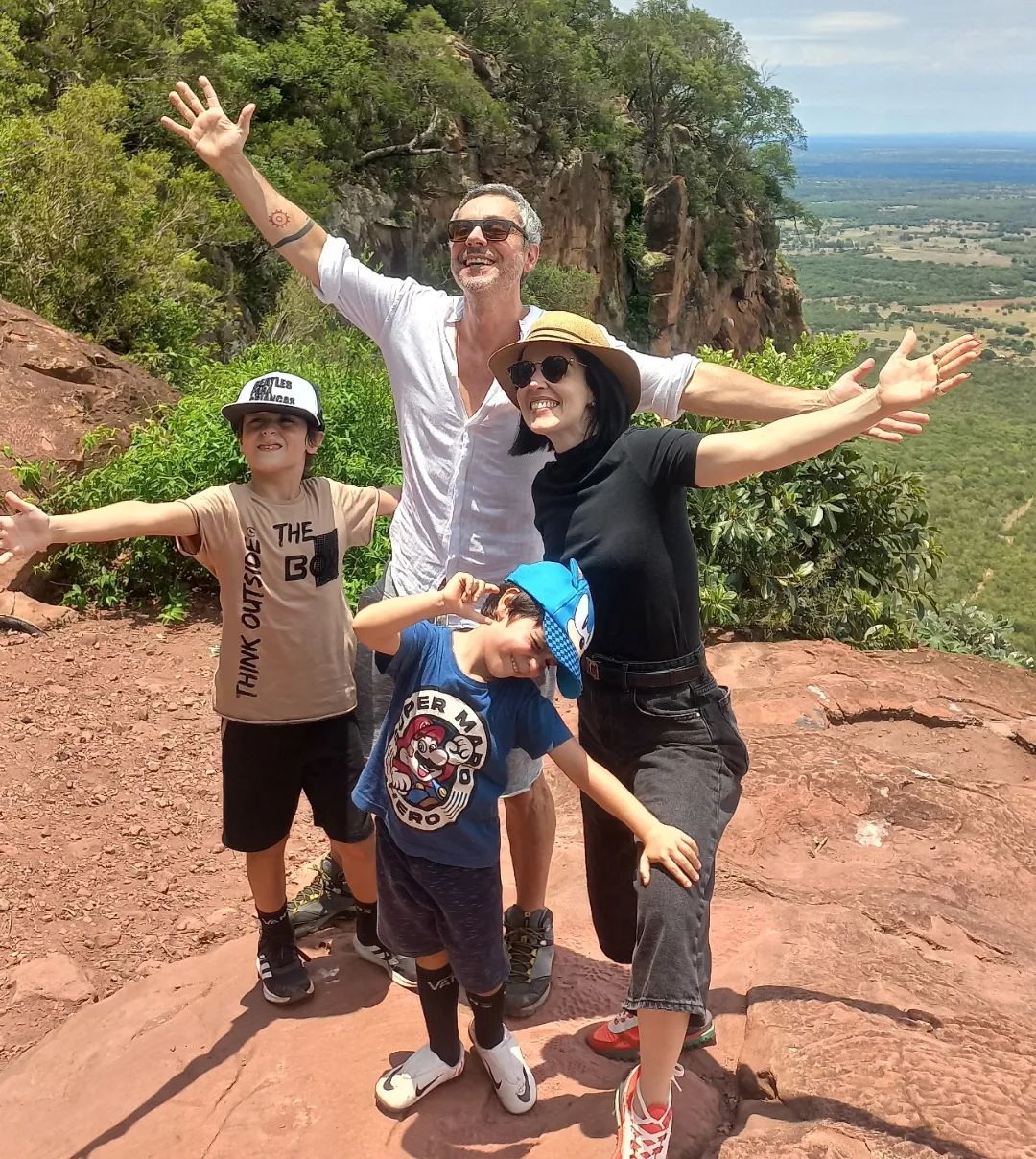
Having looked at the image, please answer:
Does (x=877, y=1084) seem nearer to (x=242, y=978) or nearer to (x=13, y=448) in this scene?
(x=242, y=978)

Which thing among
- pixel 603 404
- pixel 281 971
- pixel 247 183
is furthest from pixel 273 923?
pixel 247 183

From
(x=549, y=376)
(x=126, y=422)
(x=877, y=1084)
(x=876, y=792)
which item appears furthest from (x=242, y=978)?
(x=126, y=422)

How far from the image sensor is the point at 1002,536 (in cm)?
4350

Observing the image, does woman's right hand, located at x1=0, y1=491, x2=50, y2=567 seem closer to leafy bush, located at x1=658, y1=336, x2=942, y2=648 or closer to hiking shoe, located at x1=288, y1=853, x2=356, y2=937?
hiking shoe, located at x1=288, y1=853, x2=356, y2=937

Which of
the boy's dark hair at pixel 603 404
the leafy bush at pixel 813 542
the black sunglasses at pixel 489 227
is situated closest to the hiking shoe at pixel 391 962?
the boy's dark hair at pixel 603 404

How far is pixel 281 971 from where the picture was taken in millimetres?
3096

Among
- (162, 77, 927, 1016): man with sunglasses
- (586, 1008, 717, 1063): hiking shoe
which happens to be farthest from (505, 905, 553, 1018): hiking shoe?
(586, 1008, 717, 1063): hiking shoe

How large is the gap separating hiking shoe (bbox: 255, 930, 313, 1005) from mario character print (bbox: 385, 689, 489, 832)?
1030 mm

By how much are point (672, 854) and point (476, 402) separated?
127 cm

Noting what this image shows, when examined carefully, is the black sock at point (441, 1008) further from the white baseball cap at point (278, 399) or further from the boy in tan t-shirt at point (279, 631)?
the white baseball cap at point (278, 399)

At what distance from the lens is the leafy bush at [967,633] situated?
7871 millimetres

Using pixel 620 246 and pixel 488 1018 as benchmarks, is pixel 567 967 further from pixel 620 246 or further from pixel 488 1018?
pixel 620 246

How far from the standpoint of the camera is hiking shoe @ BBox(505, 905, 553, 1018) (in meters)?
3.07

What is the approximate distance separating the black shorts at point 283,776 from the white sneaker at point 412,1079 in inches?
25.6
